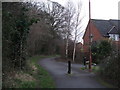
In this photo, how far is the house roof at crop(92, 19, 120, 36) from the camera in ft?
159

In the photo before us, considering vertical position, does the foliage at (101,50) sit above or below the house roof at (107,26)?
below

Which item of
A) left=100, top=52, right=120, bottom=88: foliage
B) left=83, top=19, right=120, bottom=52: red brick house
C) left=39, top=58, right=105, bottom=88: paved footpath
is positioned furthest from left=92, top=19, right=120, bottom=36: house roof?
left=100, top=52, right=120, bottom=88: foliage

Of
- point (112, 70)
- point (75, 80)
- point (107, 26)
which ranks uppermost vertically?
point (107, 26)

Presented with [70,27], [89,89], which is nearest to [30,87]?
[89,89]

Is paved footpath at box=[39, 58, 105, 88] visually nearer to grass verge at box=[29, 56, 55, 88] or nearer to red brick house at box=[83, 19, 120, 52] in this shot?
grass verge at box=[29, 56, 55, 88]

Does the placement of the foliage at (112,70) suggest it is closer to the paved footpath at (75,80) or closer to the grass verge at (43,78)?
the paved footpath at (75,80)

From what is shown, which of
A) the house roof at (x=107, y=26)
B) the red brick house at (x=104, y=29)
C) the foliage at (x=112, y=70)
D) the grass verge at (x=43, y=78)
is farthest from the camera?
the house roof at (x=107, y=26)

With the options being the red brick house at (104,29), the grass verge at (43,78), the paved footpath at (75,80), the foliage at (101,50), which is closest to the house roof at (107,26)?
the red brick house at (104,29)

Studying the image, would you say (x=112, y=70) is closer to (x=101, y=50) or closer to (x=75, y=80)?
(x=75, y=80)

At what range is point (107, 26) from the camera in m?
50.6

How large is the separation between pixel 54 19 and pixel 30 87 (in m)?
40.7

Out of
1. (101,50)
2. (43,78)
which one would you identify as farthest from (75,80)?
(101,50)

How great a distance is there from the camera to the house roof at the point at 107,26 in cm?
4850

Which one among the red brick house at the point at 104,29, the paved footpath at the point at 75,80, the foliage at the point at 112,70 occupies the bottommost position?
the paved footpath at the point at 75,80
